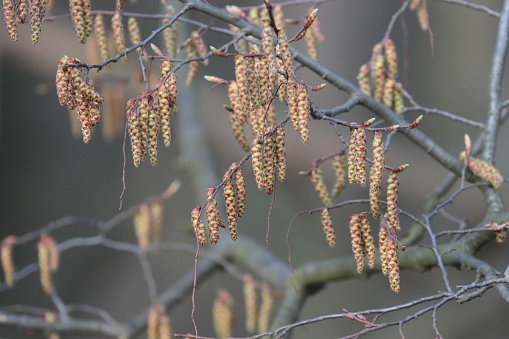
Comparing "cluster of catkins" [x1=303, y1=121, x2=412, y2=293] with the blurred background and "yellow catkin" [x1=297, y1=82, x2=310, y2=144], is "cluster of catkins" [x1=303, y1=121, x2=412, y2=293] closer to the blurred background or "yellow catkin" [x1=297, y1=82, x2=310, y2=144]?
"yellow catkin" [x1=297, y1=82, x2=310, y2=144]

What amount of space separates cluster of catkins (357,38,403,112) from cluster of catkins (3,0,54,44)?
118 cm

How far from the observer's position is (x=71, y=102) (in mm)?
1576

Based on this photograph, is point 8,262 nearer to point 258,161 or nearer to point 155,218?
point 155,218

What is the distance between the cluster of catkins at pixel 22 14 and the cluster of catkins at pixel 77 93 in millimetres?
91

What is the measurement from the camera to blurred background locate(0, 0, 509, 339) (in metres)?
5.32

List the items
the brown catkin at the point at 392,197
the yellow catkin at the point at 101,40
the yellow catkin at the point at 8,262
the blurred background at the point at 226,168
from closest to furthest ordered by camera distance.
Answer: the brown catkin at the point at 392,197
the yellow catkin at the point at 101,40
the yellow catkin at the point at 8,262
the blurred background at the point at 226,168

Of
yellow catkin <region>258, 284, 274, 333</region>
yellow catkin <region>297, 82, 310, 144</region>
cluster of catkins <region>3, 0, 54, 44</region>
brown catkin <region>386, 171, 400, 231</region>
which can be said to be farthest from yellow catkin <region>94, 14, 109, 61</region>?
yellow catkin <region>258, 284, 274, 333</region>

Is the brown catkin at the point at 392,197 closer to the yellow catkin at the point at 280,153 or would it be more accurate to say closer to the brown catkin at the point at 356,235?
the brown catkin at the point at 356,235

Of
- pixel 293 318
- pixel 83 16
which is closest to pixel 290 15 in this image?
pixel 293 318

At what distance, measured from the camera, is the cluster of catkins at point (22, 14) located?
5.30 ft

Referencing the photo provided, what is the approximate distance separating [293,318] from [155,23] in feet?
10.9

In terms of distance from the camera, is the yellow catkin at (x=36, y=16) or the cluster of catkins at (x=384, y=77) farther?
the cluster of catkins at (x=384, y=77)

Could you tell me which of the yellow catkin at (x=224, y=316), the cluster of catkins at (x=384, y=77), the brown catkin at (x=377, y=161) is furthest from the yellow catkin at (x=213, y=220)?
the yellow catkin at (x=224, y=316)

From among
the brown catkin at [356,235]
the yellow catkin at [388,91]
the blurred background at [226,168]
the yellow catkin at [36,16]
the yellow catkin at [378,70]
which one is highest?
the blurred background at [226,168]
